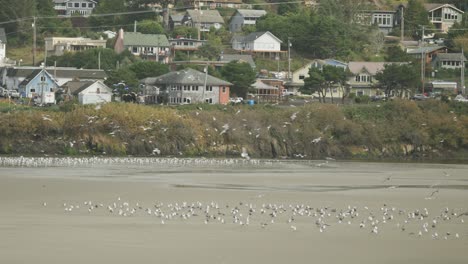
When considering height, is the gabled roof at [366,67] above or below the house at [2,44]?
→ below

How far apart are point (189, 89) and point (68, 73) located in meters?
11.8

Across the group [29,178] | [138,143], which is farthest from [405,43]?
[29,178]

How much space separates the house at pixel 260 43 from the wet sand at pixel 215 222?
155ft

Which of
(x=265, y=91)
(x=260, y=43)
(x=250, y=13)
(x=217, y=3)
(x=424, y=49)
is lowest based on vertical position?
(x=265, y=91)

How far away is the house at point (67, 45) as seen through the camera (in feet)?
285

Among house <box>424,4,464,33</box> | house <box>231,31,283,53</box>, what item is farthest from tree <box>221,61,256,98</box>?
house <box>424,4,464,33</box>

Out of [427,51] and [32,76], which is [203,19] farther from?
[32,76]

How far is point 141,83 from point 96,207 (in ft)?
137

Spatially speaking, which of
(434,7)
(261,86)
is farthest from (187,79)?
(434,7)

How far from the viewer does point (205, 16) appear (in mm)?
94250

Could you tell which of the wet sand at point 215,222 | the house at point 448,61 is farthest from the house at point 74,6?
the wet sand at point 215,222

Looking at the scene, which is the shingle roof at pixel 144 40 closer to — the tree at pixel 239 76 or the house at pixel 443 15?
the tree at pixel 239 76

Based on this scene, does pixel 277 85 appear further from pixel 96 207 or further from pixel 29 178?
pixel 96 207

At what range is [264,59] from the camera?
86312 mm
